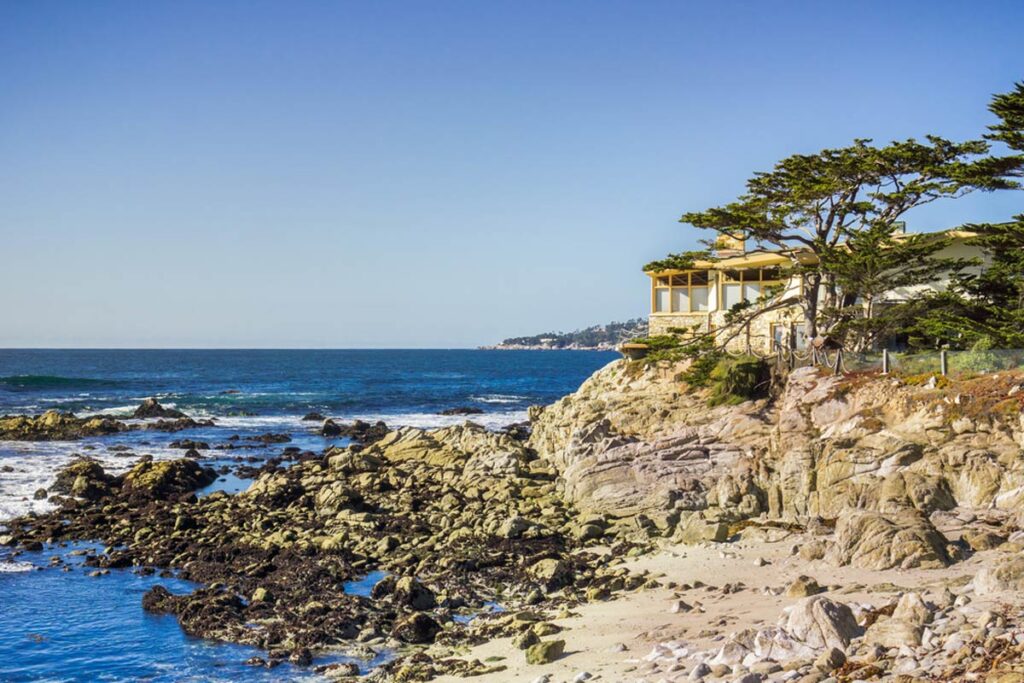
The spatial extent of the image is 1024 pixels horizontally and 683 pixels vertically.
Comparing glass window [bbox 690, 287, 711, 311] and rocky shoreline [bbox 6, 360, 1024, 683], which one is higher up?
glass window [bbox 690, 287, 711, 311]

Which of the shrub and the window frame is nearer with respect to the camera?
the shrub

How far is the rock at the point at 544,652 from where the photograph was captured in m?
15.6

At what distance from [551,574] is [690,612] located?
4.06 metres

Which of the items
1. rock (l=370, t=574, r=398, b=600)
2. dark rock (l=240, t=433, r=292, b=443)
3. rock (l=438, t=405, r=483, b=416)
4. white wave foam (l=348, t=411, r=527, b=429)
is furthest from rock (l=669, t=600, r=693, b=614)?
rock (l=438, t=405, r=483, b=416)

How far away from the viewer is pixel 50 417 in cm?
5384

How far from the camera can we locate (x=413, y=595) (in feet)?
64.4

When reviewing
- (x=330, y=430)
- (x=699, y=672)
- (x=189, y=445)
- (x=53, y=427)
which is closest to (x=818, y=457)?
(x=699, y=672)

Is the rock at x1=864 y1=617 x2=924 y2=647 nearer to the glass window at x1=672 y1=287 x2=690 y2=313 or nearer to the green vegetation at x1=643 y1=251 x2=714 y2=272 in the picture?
the green vegetation at x1=643 y1=251 x2=714 y2=272

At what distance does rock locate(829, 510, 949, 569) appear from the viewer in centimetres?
1811

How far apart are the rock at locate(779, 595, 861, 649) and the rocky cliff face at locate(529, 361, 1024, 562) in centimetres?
512

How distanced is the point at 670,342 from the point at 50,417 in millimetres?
39239

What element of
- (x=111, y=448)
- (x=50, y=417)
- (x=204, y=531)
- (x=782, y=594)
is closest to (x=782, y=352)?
(x=782, y=594)

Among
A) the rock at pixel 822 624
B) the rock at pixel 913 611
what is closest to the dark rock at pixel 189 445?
the rock at pixel 822 624

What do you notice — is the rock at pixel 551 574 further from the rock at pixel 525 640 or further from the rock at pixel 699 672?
the rock at pixel 699 672
